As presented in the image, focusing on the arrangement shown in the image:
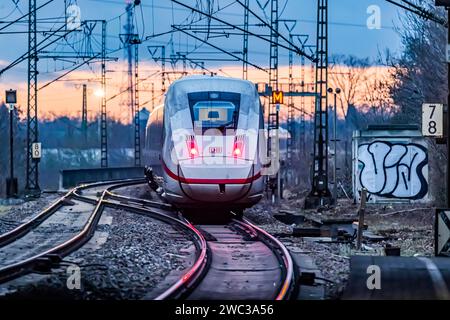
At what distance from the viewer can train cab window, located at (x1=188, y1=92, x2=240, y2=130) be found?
20375 mm

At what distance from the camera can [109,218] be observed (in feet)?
76.2

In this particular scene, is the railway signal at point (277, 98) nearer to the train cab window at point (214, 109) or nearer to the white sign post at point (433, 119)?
the train cab window at point (214, 109)

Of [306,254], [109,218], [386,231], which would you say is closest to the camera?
[306,254]

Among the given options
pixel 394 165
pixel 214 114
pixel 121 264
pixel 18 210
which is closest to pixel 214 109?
pixel 214 114

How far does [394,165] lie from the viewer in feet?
80.2

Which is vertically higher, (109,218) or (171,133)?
(171,133)

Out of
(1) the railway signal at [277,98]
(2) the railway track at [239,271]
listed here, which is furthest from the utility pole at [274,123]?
(2) the railway track at [239,271]

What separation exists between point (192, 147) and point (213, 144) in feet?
1.65

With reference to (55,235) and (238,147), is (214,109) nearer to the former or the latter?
(238,147)

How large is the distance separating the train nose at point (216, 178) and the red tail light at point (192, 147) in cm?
19

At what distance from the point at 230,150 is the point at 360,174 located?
695 cm
